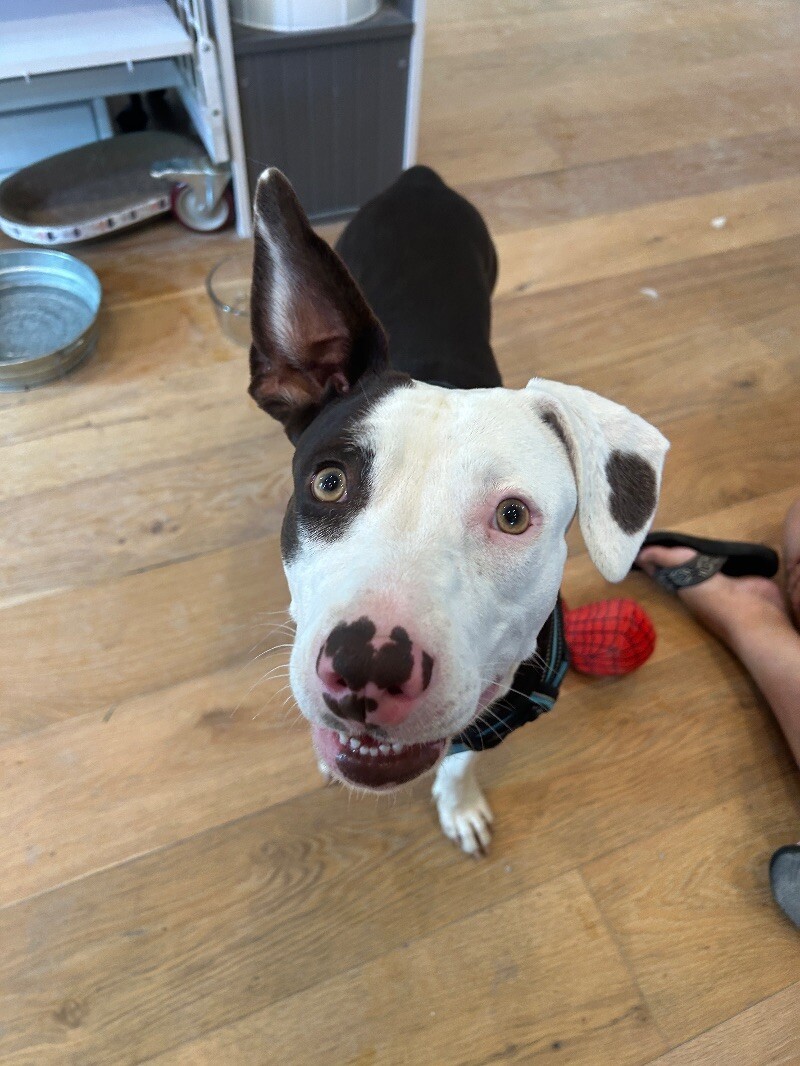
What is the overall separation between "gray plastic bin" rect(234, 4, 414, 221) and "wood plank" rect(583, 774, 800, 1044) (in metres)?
2.45

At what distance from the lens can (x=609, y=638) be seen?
181 cm

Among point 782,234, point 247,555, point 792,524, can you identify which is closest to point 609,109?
point 782,234

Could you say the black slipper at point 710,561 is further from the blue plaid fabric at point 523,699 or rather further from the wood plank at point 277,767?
the blue plaid fabric at point 523,699

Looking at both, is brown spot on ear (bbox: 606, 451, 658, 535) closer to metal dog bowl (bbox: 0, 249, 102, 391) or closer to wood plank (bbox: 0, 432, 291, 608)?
wood plank (bbox: 0, 432, 291, 608)

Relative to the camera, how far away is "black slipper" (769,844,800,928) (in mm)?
1546

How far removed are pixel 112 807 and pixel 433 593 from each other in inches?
44.5

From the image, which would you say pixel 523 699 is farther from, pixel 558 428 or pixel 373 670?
pixel 373 670

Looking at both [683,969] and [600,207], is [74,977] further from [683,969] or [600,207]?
[600,207]

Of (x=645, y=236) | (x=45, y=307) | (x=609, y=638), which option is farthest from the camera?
(x=645, y=236)

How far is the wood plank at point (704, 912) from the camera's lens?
1521 mm

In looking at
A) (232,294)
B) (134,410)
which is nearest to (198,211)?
(232,294)

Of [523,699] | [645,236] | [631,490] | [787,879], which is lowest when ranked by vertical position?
[645,236]

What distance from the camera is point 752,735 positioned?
1.87 m

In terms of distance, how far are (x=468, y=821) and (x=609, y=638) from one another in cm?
53
